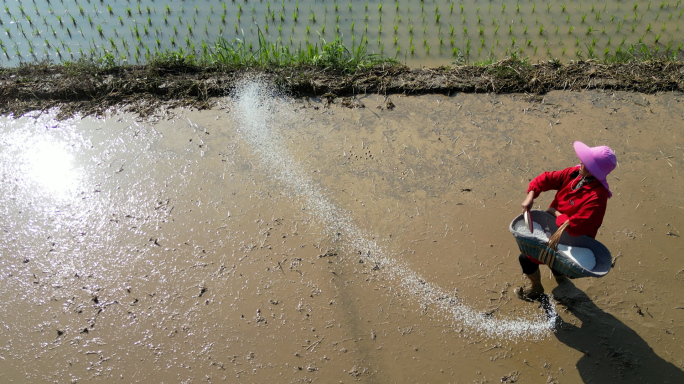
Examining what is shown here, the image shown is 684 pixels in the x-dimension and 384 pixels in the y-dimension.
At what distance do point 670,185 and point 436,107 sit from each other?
1952 millimetres

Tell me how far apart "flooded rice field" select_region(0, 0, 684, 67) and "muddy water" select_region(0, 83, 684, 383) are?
1142mm

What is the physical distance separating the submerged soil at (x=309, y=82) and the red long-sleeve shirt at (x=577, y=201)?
2.05 metres

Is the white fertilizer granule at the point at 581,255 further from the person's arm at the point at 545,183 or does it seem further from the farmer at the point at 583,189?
the person's arm at the point at 545,183

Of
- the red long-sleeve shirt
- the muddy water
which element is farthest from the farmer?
the muddy water

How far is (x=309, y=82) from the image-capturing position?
4359mm

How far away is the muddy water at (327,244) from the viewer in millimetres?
2510

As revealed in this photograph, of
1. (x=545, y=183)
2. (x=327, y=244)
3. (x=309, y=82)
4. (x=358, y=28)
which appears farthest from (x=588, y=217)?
(x=358, y=28)

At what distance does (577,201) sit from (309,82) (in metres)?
2.81

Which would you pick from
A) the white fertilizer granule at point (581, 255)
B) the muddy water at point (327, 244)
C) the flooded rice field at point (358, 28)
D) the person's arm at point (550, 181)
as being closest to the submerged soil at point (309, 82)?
the muddy water at point (327, 244)

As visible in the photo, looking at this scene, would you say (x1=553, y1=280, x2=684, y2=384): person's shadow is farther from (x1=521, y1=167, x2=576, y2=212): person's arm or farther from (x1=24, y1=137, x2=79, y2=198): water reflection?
(x1=24, y1=137, x2=79, y2=198): water reflection

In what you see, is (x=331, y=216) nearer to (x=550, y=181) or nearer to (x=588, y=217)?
(x=550, y=181)

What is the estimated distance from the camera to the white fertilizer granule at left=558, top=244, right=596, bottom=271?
228cm

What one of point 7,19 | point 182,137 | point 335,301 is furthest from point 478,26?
point 7,19

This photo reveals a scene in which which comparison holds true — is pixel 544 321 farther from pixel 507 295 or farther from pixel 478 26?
pixel 478 26
